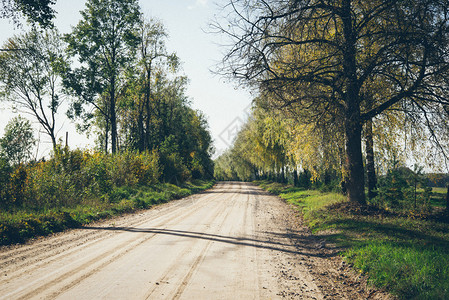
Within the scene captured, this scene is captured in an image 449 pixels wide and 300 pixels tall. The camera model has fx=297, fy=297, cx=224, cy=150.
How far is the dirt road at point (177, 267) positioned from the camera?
15.4 ft

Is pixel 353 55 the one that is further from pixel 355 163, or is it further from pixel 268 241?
pixel 268 241

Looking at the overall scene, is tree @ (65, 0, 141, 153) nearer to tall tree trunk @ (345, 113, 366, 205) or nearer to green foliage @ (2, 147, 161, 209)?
green foliage @ (2, 147, 161, 209)

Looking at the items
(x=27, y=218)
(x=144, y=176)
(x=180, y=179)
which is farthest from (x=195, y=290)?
(x=180, y=179)

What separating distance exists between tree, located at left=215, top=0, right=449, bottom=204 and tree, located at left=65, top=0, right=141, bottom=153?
20.9 metres

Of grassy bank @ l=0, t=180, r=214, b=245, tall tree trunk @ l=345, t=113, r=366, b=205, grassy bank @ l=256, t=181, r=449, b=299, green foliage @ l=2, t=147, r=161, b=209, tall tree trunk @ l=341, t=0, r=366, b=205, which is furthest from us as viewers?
tall tree trunk @ l=345, t=113, r=366, b=205

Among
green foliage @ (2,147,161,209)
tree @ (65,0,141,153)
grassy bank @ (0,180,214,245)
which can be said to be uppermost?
tree @ (65,0,141,153)

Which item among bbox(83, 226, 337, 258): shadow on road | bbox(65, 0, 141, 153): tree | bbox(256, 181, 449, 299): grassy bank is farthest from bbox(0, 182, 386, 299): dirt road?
bbox(65, 0, 141, 153): tree

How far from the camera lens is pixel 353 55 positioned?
385 inches

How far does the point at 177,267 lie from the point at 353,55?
8464 millimetres

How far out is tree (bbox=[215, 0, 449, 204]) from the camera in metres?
8.64

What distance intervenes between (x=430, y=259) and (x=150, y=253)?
18.7 feet

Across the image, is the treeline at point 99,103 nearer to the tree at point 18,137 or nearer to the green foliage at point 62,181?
the green foliage at point 62,181

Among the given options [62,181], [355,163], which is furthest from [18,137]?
[355,163]

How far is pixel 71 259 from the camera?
624 centimetres
